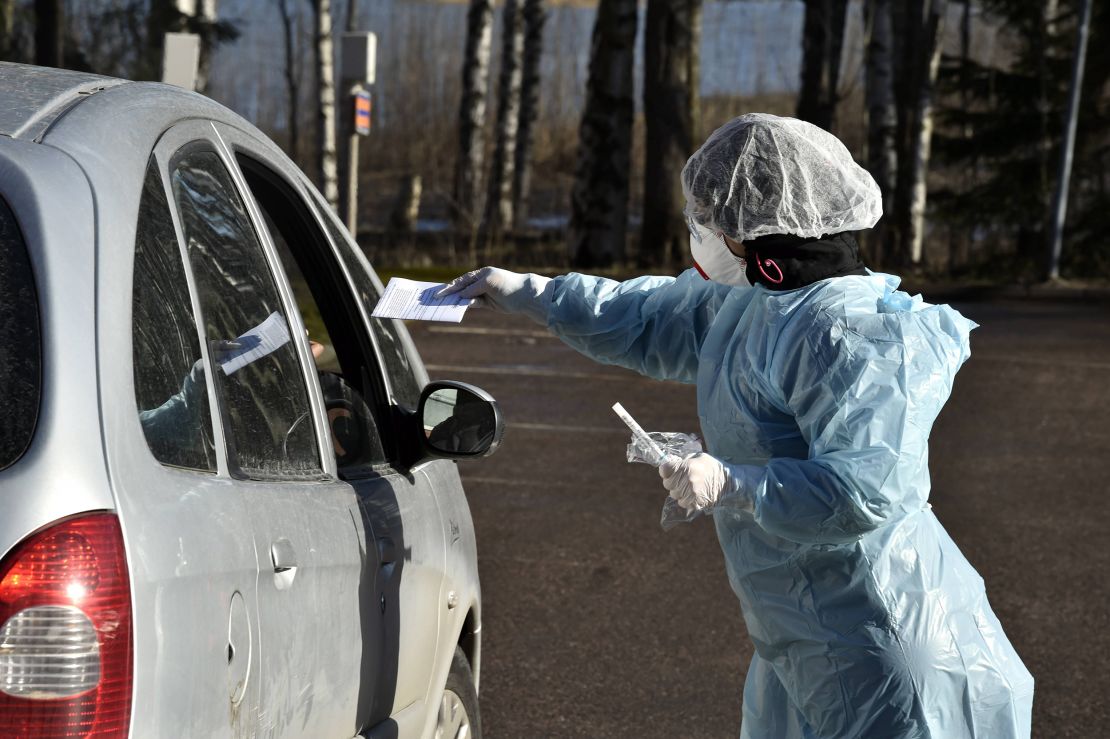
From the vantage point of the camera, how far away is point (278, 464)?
92.4 inches

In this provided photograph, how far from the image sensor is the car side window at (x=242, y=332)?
7.37ft

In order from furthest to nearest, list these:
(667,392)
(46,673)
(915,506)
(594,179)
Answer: (594,179)
(667,392)
(915,506)
(46,673)

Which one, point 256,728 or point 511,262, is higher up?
point 256,728

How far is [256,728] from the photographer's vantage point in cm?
200

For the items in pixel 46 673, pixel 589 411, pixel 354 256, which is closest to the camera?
pixel 46 673

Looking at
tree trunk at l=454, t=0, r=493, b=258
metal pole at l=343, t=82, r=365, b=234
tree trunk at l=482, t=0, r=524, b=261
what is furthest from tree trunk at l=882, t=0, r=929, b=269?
metal pole at l=343, t=82, r=365, b=234

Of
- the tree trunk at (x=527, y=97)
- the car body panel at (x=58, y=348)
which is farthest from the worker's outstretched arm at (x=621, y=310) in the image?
the tree trunk at (x=527, y=97)

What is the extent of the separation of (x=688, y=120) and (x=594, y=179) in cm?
182

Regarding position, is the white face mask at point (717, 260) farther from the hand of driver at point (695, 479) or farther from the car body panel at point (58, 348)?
the car body panel at point (58, 348)

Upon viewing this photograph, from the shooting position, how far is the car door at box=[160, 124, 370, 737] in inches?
82.6

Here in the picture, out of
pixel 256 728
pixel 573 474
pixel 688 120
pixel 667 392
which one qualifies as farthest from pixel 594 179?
pixel 256 728

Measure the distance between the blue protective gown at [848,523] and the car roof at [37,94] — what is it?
4.13ft

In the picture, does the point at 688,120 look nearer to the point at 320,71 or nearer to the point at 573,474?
the point at 320,71

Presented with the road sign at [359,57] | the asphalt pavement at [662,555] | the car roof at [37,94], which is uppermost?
the road sign at [359,57]
